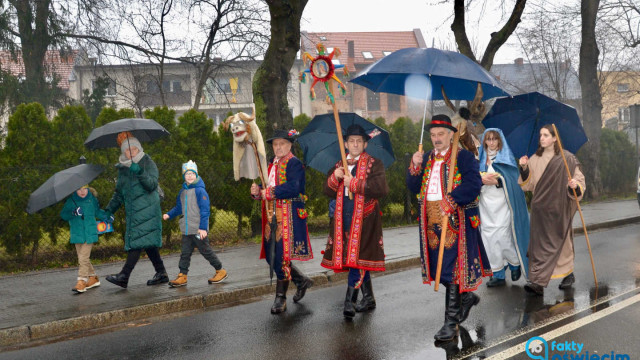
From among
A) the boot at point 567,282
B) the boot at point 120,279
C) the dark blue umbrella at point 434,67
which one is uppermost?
the dark blue umbrella at point 434,67

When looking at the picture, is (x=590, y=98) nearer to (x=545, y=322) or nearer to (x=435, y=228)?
(x=545, y=322)

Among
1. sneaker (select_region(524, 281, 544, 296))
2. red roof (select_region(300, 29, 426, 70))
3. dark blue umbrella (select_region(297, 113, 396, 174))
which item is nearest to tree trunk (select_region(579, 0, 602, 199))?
sneaker (select_region(524, 281, 544, 296))

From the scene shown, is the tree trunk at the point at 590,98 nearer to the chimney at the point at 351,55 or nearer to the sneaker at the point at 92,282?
the sneaker at the point at 92,282

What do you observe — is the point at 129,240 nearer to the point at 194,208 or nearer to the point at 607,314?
the point at 194,208

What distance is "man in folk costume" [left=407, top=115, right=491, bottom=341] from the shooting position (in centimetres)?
548

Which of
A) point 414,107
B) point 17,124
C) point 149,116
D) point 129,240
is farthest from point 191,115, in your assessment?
point 414,107

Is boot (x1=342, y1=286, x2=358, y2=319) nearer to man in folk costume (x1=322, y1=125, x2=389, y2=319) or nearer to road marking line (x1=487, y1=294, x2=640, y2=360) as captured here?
man in folk costume (x1=322, y1=125, x2=389, y2=319)

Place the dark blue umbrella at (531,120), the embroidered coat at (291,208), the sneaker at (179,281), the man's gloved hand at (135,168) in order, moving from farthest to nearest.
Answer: the sneaker at (179,281) < the man's gloved hand at (135,168) < the dark blue umbrella at (531,120) < the embroidered coat at (291,208)

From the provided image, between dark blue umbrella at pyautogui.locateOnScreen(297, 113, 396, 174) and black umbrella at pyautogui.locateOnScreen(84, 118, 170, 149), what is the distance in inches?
80.0

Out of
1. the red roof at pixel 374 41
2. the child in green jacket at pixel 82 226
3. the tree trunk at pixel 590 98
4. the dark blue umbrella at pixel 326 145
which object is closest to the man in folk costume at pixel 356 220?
the dark blue umbrella at pixel 326 145

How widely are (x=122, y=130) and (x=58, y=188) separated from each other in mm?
969

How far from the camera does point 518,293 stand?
744 cm

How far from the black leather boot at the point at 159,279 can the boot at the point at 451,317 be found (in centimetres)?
406

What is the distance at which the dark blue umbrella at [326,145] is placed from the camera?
680 cm
